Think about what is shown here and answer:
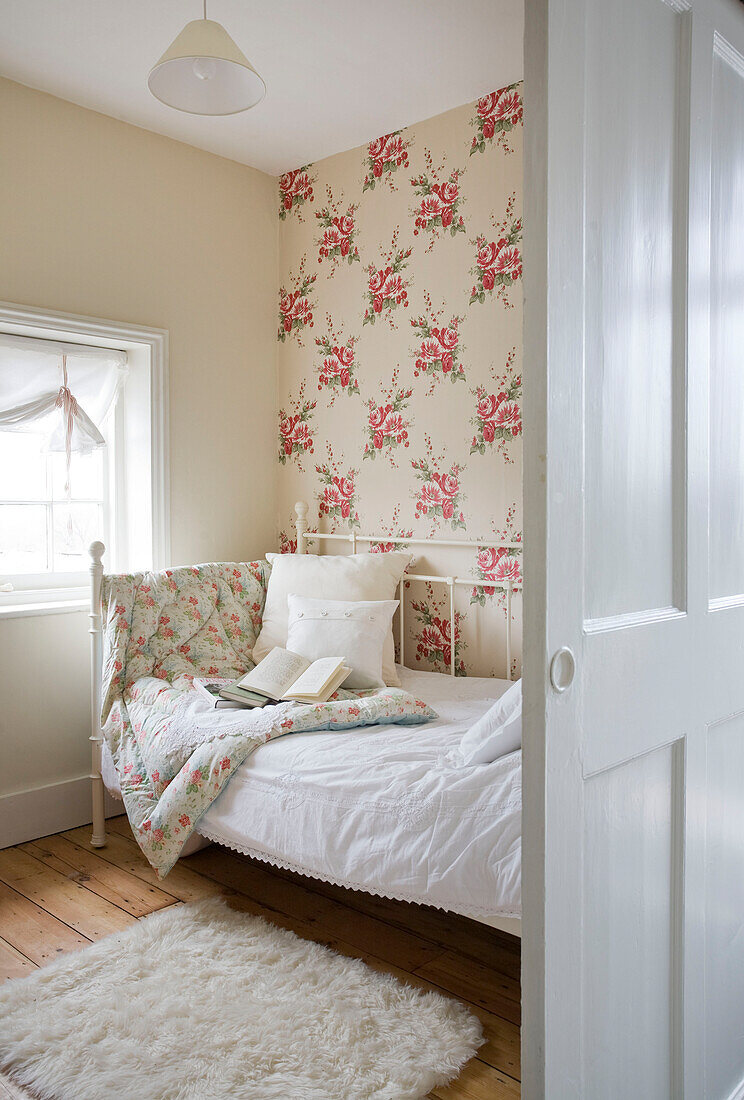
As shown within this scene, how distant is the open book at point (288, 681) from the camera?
103 inches

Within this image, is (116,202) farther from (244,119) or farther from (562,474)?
(562,474)

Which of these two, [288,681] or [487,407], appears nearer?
[288,681]

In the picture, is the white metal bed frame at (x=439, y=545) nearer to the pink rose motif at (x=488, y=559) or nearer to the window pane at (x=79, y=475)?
the pink rose motif at (x=488, y=559)

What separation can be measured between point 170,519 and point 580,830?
2662 millimetres

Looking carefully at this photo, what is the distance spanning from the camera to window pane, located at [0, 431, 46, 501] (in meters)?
3.16

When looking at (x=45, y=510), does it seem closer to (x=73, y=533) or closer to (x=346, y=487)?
(x=73, y=533)

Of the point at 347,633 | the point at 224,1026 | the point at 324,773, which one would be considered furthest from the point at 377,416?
the point at 224,1026

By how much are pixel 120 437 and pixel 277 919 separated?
78.9 inches

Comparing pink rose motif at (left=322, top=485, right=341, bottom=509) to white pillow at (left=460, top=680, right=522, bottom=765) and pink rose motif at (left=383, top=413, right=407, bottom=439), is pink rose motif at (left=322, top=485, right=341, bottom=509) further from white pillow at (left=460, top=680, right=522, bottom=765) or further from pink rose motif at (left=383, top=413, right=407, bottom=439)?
white pillow at (left=460, top=680, right=522, bottom=765)

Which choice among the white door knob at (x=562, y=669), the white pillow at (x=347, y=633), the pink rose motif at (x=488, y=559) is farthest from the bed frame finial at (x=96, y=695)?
the white door knob at (x=562, y=669)

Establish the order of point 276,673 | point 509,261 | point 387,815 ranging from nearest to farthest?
point 387,815 < point 276,673 < point 509,261

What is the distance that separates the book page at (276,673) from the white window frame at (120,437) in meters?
0.84

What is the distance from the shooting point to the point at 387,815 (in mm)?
1909

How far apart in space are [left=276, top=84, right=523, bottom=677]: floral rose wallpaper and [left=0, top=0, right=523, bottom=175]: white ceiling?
0.68 feet
